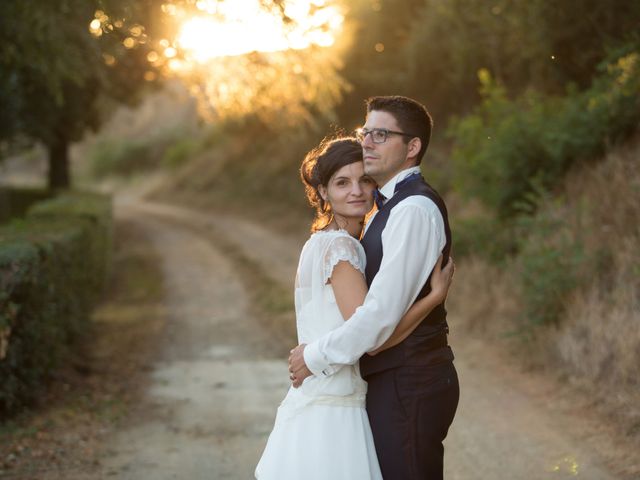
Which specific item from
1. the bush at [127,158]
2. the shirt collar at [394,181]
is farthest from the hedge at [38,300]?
the bush at [127,158]

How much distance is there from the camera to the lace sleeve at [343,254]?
11.6 ft

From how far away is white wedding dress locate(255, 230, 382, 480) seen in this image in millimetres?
3537

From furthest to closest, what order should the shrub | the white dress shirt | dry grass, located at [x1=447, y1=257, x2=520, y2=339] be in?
the shrub
dry grass, located at [x1=447, y1=257, x2=520, y2=339]
the white dress shirt

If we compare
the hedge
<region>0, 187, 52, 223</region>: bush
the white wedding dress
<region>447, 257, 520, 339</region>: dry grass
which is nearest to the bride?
the white wedding dress

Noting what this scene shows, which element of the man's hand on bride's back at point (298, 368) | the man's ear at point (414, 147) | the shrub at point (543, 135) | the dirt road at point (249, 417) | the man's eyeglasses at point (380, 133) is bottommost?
the dirt road at point (249, 417)

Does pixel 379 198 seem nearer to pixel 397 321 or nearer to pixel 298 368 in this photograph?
pixel 397 321

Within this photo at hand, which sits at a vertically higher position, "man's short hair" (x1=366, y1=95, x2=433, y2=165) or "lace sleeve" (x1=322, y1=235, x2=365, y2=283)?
"man's short hair" (x1=366, y1=95, x2=433, y2=165)

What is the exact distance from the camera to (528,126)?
12352 millimetres

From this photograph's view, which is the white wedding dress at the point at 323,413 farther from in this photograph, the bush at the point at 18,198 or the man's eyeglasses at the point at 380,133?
the bush at the point at 18,198

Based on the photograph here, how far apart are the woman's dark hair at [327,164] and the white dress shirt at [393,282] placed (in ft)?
1.51

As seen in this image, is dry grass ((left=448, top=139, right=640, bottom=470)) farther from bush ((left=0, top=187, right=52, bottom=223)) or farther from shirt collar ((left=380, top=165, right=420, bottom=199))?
bush ((left=0, top=187, right=52, bottom=223))

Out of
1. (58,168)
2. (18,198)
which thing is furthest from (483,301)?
(18,198)

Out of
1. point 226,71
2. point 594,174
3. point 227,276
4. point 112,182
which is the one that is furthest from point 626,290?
point 112,182

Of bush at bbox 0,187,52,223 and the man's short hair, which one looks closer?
the man's short hair
